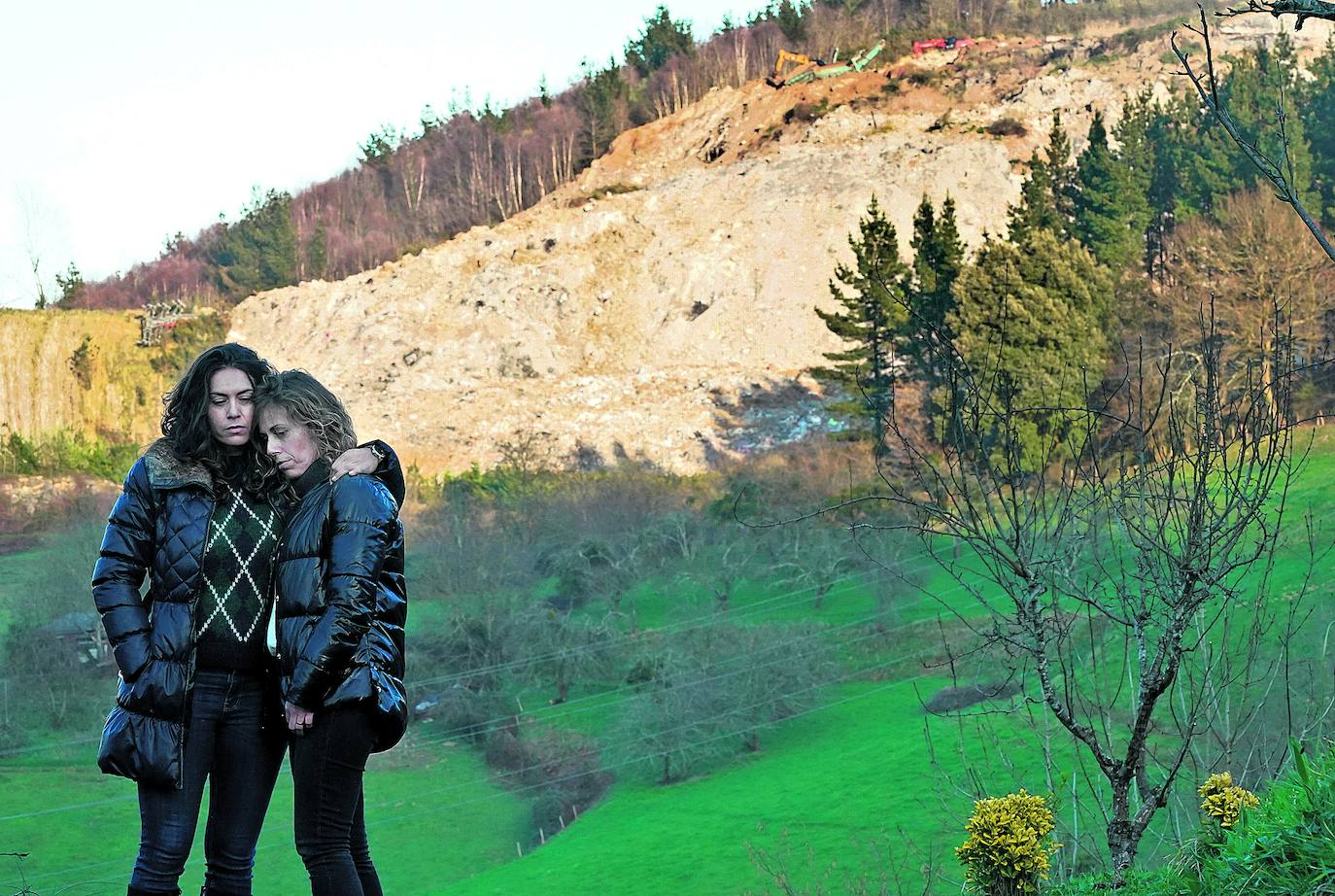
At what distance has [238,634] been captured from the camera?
3.13 meters

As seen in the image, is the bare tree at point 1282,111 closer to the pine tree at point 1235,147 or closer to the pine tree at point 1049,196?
the pine tree at point 1049,196

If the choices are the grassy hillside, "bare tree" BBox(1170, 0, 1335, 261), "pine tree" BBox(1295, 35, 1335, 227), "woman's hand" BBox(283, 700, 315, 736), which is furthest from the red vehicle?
"woman's hand" BBox(283, 700, 315, 736)

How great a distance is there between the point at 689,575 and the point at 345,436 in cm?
2731

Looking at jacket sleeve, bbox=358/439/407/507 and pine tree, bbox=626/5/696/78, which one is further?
pine tree, bbox=626/5/696/78

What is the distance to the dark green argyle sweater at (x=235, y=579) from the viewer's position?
312cm

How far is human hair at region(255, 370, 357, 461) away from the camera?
3195mm

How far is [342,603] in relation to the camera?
9.75 feet

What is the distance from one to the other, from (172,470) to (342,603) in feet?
1.96

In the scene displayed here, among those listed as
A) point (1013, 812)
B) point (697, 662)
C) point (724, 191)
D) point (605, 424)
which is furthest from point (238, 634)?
point (724, 191)

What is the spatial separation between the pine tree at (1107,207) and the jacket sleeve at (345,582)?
3398 cm

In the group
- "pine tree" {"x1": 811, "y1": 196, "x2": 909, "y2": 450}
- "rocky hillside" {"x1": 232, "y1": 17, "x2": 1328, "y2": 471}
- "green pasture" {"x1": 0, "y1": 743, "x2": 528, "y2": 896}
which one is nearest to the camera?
"green pasture" {"x1": 0, "y1": 743, "x2": 528, "y2": 896}

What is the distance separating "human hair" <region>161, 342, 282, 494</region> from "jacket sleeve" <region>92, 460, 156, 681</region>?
0.46ft

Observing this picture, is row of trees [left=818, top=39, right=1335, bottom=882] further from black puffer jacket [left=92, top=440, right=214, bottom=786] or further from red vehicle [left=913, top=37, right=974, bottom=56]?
red vehicle [left=913, top=37, right=974, bottom=56]

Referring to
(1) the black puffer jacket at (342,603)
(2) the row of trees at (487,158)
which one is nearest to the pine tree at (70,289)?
(2) the row of trees at (487,158)
